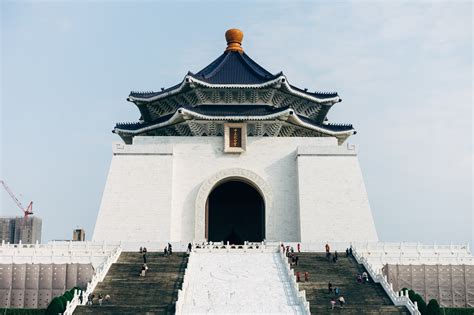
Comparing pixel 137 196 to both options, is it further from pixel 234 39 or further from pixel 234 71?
pixel 234 39

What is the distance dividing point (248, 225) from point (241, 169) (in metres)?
7.89

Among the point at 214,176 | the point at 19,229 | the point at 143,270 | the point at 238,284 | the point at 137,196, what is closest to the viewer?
the point at 238,284

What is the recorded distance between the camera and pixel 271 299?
2012cm

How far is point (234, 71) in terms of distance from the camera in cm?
3475

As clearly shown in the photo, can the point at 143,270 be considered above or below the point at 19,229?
below

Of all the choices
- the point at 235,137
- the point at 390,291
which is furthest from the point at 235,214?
the point at 390,291

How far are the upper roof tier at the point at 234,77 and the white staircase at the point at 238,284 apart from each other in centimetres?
1043

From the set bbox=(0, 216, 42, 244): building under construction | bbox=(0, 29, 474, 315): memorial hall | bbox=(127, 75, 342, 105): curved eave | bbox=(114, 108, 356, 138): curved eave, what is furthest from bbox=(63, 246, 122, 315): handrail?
bbox=(0, 216, 42, 244): building under construction

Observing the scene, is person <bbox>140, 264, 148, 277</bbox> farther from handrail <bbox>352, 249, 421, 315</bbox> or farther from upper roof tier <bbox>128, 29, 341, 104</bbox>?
upper roof tier <bbox>128, 29, 341, 104</bbox>

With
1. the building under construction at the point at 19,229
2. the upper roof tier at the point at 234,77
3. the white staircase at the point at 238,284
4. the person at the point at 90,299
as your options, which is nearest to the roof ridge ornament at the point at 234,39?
the upper roof tier at the point at 234,77

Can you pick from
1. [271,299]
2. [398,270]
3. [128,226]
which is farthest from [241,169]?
[271,299]

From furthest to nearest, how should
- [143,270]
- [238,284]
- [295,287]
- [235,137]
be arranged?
[235,137], [143,270], [238,284], [295,287]

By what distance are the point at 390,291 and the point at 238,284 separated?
17.7 feet

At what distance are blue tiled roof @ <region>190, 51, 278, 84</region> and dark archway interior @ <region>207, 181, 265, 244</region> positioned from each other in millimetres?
7609
